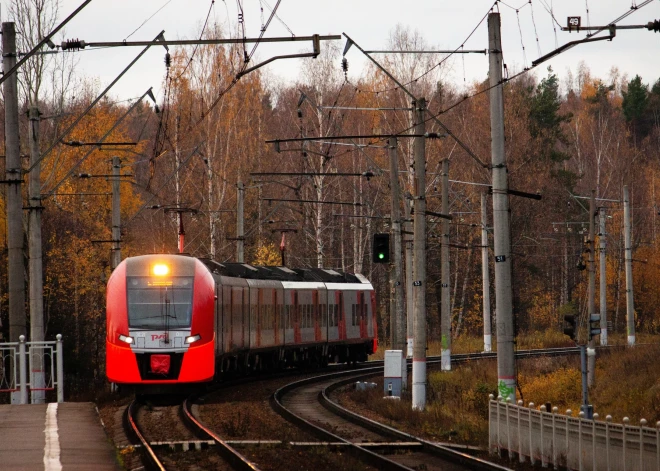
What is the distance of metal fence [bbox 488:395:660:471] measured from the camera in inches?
545

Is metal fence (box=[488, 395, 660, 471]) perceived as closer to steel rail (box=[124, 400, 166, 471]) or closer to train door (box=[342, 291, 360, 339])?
steel rail (box=[124, 400, 166, 471])

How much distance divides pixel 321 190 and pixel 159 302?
92.4ft

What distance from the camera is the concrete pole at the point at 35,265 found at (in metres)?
25.5

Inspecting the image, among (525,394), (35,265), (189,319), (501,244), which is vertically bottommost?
(525,394)

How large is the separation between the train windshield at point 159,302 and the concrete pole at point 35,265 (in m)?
1.88

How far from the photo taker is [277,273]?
38000mm

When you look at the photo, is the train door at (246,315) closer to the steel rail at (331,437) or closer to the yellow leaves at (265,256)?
the steel rail at (331,437)

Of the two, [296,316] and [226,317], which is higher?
[226,317]

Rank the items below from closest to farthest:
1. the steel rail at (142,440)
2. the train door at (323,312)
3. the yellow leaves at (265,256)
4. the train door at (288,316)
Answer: the steel rail at (142,440) < the train door at (288,316) < the train door at (323,312) < the yellow leaves at (265,256)

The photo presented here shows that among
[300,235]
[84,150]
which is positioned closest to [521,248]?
[300,235]

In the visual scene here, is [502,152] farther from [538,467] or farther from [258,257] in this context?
[258,257]

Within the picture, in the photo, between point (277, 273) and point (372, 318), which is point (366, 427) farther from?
point (372, 318)

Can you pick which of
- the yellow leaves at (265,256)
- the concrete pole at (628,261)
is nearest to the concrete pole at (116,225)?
the concrete pole at (628,261)

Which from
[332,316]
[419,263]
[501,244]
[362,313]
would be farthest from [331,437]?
[362,313]
